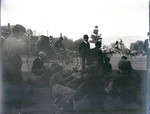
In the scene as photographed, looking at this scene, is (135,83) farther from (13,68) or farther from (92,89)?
(13,68)

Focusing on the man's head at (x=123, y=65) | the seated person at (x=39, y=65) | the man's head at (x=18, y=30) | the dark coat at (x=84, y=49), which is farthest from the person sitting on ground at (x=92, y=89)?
the man's head at (x=18, y=30)

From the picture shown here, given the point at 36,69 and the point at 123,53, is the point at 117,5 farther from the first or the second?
the point at 36,69

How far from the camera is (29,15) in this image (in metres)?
6.91

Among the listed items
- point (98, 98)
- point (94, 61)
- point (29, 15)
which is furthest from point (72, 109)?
point (29, 15)

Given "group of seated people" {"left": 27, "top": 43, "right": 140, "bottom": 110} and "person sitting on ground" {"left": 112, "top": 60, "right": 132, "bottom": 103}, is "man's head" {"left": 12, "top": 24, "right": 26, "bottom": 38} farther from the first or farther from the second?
"person sitting on ground" {"left": 112, "top": 60, "right": 132, "bottom": 103}

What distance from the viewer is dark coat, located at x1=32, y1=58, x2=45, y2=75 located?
687 centimetres

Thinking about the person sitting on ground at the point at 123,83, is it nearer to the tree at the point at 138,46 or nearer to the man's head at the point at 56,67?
the tree at the point at 138,46

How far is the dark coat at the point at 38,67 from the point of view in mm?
6867

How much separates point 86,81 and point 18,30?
1689mm

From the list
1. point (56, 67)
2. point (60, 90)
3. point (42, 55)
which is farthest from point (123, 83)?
point (42, 55)

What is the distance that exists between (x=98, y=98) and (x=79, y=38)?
1275mm

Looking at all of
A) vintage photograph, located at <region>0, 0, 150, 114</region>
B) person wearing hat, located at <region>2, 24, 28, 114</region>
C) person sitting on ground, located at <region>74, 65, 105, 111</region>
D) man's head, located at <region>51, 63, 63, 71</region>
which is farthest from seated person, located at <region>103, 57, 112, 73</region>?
person wearing hat, located at <region>2, 24, 28, 114</region>

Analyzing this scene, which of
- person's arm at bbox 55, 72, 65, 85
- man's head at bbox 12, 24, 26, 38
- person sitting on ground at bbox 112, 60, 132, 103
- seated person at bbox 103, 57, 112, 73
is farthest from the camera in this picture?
person sitting on ground at bbox 112, 60, 132, 103

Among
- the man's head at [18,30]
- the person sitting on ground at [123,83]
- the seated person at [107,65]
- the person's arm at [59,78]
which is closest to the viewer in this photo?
the man's head at [18,30]
